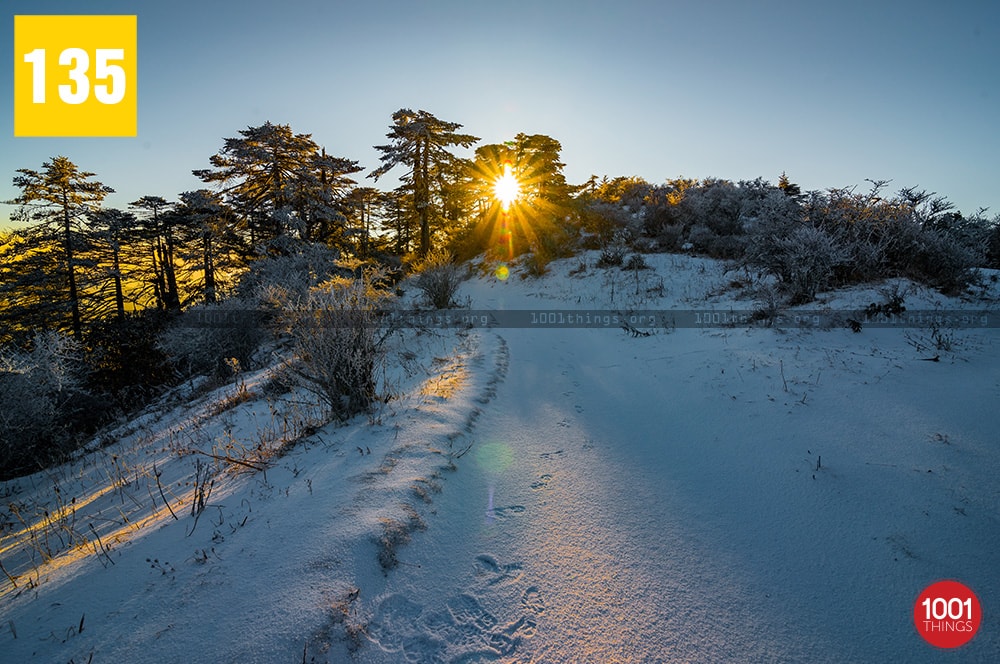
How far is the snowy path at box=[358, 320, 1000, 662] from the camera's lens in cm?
191

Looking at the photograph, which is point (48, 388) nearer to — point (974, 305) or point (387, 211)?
point (974, 305)

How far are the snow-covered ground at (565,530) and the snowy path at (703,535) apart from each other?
14 mm

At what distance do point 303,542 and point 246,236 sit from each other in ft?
79.6

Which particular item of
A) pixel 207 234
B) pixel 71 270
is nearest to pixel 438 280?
pixel 207 234

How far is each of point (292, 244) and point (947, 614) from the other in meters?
19.8

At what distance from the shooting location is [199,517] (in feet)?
8.87

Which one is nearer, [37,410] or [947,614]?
[947,614]

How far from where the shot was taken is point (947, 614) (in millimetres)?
2002

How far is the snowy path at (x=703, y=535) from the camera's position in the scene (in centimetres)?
191

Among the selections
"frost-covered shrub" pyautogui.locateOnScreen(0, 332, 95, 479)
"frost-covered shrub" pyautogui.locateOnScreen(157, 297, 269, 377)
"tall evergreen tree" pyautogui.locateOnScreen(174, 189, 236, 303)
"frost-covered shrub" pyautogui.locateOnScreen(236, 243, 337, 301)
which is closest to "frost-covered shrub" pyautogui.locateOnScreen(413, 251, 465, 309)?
"frost-covered shrub" pyautogui.locateOnScreen(236, 243, 337, 301)

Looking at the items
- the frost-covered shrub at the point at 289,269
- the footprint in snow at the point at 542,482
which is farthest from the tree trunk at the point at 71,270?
the footprint in snow at the point at 542,482

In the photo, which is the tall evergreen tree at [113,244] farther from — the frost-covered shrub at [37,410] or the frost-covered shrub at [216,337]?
the frost-covered shrub at [37,410]

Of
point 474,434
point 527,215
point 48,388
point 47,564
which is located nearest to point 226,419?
point 47,564

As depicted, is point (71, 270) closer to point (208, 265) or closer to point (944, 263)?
point (208, 265)
